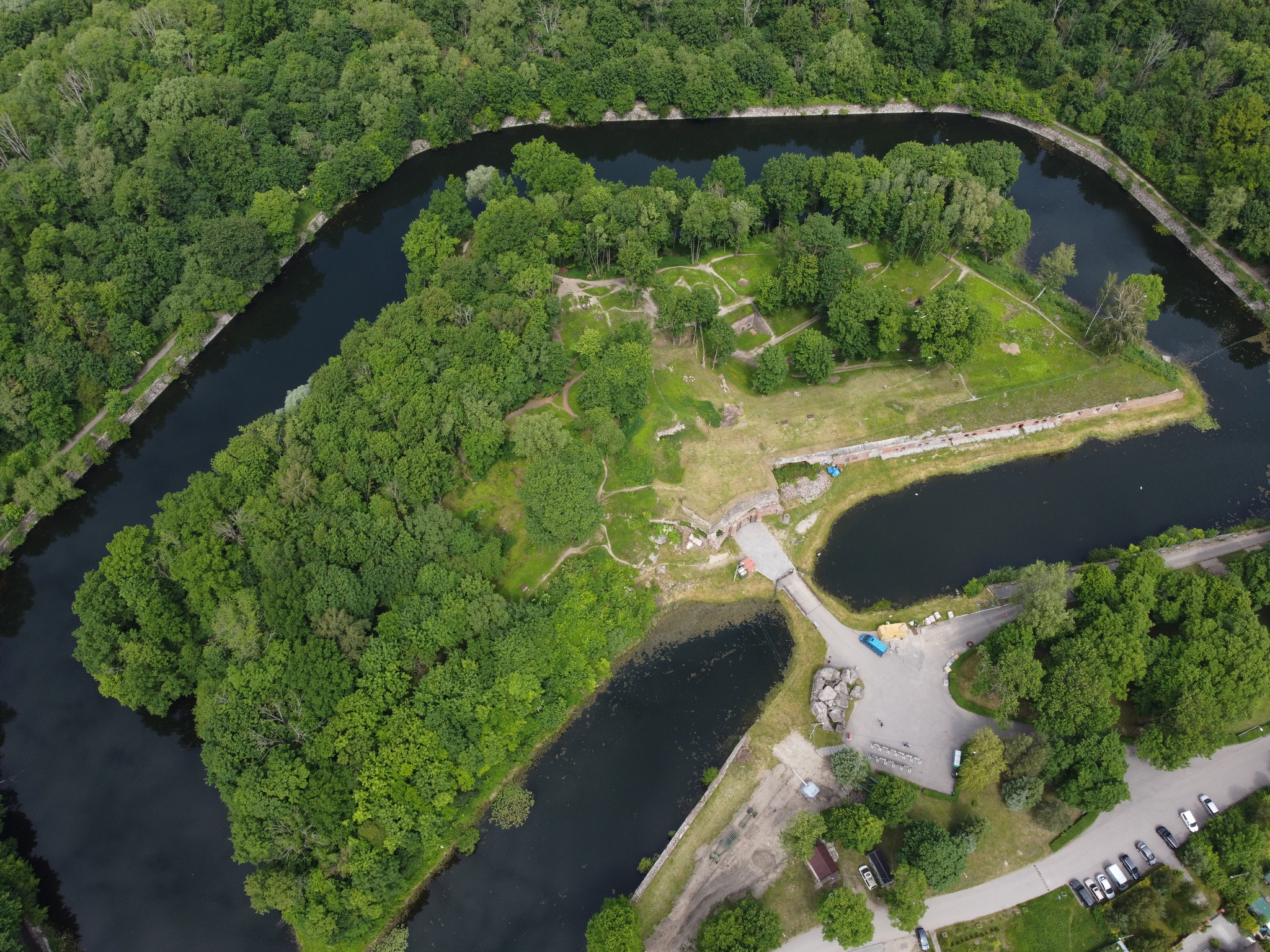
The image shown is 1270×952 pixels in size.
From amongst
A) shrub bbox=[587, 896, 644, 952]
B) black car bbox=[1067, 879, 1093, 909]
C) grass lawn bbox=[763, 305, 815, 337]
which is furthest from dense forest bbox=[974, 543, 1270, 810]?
grass lawn bbox=[763, 305, 815, 337]

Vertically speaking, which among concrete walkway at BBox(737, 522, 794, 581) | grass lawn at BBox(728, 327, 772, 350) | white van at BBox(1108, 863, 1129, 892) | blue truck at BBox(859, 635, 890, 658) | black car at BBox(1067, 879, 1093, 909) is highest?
grass lawn at BBox(728, 327, 772, 350)

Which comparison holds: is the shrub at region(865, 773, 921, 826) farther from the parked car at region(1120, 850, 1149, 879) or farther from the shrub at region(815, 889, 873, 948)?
the parked car at region(1120, 850, 1149, 879)

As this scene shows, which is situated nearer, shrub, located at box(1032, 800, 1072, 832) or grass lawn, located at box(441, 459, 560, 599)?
shrub, located at box(1032, 800, 1072, 832)

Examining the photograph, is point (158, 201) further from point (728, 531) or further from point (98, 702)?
point (728, 531)

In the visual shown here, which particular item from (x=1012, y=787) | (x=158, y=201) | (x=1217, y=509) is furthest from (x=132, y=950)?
(x=1217, y=509)

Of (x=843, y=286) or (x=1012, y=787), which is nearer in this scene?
(x=1012, y=787)

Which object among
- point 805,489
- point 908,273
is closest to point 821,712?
point 805,489

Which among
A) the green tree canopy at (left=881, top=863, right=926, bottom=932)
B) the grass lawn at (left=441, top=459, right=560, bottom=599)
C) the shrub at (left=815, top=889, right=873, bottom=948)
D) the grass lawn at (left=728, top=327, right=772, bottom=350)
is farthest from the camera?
the grass lawn at (left=728, top=327, right=772, bottom=350)
